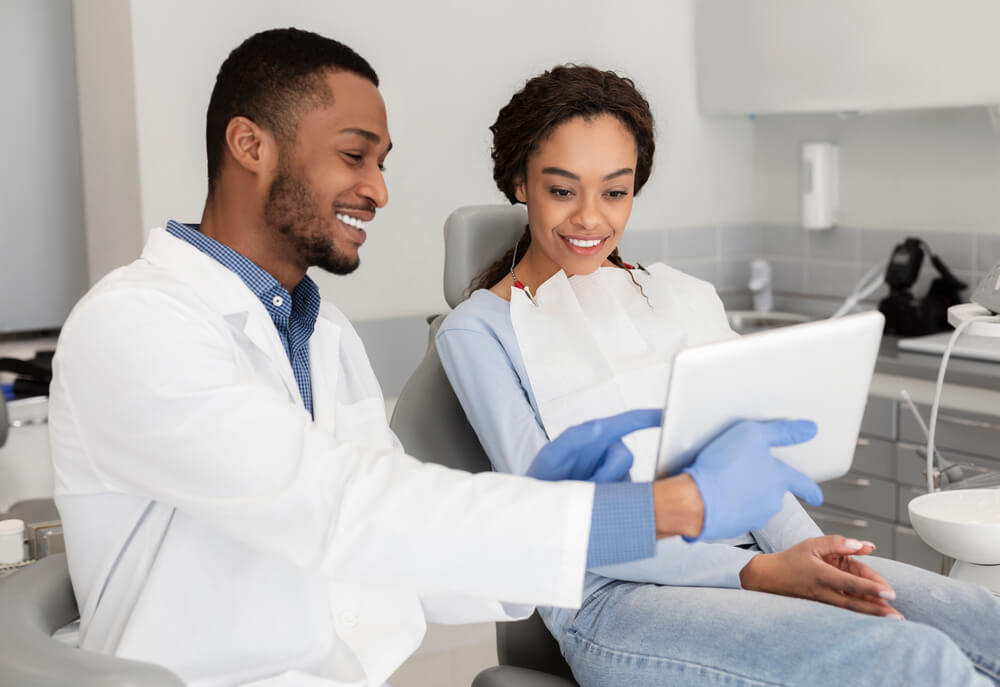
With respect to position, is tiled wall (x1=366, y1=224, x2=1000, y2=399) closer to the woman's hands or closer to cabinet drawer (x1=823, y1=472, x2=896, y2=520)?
cabinet drawer (x1=823, y1=472, x2=896, y2=520)

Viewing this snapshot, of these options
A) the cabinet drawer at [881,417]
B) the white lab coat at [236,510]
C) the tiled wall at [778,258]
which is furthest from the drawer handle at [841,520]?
the white lab coat at [236,510]

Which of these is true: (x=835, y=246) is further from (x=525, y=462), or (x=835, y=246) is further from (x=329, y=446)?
(x=329, y=446)

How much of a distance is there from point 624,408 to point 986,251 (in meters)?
1.96

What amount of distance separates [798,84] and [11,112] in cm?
236

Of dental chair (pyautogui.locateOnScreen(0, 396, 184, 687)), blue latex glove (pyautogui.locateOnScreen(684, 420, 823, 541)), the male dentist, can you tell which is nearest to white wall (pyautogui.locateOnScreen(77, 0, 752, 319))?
the male dentist

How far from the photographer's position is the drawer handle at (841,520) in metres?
3.10

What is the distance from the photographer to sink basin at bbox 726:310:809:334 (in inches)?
141

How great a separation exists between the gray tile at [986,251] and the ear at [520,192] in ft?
6.18

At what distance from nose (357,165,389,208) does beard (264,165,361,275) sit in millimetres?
54

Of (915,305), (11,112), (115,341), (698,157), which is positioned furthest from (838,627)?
(11,112)

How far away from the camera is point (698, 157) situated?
12.3 feet

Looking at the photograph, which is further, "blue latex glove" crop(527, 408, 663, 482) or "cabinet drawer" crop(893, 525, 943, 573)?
"cabinet drawer" crop(893, 525, 943, 573)

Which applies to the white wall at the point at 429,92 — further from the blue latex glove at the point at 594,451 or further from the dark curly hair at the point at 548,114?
the blue latex glove at the point at 594,451

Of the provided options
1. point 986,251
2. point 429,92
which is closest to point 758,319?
point 986,251
